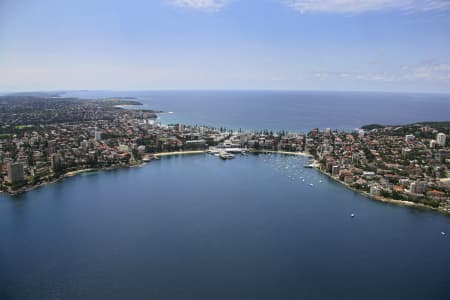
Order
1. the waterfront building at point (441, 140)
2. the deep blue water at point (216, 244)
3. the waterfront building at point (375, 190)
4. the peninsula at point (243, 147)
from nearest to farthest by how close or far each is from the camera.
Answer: the deep blue water at point (216, 244) → the waterfront building at point (375, 190) → the peninsula at point (243, 147) → the waterfront building at point (441, 140)

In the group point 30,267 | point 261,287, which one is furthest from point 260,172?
point 30,267

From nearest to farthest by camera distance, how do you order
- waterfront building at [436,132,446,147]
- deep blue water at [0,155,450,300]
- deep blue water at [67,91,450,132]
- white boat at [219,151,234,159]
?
deep blue water at [0,155,450,300], white boat at [219,151,234,159], waterfront building at [436,132,446,147], deep blue water at [67,91,450,132]

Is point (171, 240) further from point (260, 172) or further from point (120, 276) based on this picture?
point (260, 172)

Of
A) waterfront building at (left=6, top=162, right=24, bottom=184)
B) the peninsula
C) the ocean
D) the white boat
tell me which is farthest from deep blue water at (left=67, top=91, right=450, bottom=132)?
waterfront building at (left=6, top=162, right=24, bottom=184)

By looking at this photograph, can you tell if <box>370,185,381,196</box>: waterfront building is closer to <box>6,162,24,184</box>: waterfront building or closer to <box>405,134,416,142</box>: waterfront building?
<box>405,134,416,142</box>: waterfront building

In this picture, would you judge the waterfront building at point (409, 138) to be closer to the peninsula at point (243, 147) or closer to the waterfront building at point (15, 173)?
the peninsula at point (243, 147)

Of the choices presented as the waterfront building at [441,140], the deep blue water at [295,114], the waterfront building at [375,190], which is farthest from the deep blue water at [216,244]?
the deep blue water at [295,114]
